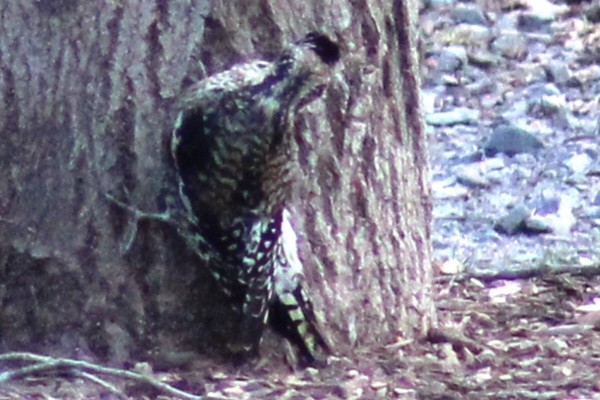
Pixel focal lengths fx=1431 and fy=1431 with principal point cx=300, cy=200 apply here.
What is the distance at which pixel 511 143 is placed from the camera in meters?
7.87

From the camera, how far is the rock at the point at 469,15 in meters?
9.93

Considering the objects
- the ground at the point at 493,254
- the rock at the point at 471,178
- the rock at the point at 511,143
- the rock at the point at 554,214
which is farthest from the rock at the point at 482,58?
the rock at the point at 554,214

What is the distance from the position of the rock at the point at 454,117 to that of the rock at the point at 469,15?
1505mm

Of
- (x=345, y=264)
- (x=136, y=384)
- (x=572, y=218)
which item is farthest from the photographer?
(x=572, y=218)

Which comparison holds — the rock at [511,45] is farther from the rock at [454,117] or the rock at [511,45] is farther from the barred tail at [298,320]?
the barred tail at [298,320]

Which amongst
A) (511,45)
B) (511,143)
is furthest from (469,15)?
(511,143)

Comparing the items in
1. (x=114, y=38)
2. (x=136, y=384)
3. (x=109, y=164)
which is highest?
(x=114, y=38)

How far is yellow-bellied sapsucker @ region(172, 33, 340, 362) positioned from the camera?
12.7 ft

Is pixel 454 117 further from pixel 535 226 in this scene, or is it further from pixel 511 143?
pixel 535 226

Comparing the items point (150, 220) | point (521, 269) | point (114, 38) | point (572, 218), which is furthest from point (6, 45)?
point (572, 218)

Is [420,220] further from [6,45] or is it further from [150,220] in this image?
[6,45]

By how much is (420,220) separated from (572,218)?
2433mm

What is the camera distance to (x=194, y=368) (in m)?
4.09

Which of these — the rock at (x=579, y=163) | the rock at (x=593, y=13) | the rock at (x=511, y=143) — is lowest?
the rock at (x=579, y=163)
